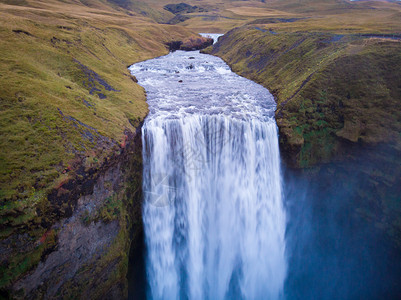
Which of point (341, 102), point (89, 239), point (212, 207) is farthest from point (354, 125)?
point (89, 239)

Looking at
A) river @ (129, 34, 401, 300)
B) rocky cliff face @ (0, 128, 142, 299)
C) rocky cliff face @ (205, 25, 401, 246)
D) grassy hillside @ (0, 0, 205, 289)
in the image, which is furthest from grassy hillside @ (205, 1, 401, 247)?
grassy hillside @ (0, 0, 205, 289)

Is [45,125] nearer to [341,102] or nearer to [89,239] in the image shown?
[89,239]

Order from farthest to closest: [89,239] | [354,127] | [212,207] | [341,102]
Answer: [341,102] → [354,127] → [212,207] → [89,239]

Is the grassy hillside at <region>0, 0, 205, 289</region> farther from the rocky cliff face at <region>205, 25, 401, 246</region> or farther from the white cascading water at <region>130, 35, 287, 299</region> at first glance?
the rocky cliff face at <region>205, 25, 401, 246</region>

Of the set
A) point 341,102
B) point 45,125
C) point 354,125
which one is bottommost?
point 354,125

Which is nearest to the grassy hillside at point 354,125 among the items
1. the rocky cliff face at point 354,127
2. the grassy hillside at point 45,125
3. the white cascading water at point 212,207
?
the rocky cliff face at point 354,127

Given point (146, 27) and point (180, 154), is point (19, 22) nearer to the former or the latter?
point (180, 154)

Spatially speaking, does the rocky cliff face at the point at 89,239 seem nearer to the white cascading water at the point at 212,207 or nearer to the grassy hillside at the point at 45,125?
the grassy hillside at the point at 45,125
